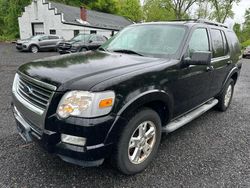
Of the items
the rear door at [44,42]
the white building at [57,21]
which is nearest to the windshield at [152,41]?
the rear door at [44,42]

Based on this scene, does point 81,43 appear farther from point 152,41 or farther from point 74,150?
point 74,150

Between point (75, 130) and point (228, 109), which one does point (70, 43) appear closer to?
point (228, 109)

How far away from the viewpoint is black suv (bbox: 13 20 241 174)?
83.4 inches

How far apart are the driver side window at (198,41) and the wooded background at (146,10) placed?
35070mm

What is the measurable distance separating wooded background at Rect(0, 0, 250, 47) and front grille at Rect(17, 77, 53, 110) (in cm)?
3482

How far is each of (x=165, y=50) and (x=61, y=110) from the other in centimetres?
179

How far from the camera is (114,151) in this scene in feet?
7.77

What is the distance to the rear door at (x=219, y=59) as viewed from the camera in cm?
399

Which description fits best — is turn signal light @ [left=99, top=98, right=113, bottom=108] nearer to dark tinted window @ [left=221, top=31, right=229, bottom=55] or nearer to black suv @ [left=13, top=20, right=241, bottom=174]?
black suv @ [left=13, top=20, right=241, bottom=174]

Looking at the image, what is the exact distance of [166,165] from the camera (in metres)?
2.95

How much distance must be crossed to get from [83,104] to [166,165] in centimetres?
154

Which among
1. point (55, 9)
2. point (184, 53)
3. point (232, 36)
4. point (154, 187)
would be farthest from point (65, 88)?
point (55, 9)

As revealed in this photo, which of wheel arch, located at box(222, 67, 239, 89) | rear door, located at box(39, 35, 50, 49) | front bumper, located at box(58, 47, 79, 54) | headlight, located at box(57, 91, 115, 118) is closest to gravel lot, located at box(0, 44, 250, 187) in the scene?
headlight, located at box(57, 91, 115, 118)

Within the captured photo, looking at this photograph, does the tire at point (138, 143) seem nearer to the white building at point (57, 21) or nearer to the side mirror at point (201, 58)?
the side mirror at point (201, 58)
